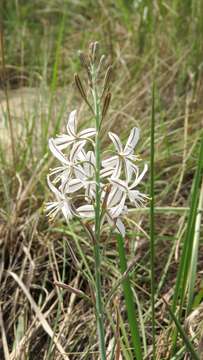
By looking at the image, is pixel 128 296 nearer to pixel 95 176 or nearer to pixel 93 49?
pixel 95 176

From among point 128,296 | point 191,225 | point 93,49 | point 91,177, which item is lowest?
point 128,296

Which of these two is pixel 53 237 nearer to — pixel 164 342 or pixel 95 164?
pixel 164 342

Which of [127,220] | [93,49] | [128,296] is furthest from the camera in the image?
[127,220]

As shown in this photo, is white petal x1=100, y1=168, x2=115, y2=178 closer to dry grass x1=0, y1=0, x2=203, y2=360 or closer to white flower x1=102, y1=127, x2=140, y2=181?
white flower x1=102, y1=127, x2=140, y2=181

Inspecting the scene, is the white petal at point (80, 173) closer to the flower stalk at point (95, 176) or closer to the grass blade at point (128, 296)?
the flower stalk at point (95, 176)

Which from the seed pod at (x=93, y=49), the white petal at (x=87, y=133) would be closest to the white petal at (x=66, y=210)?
the white petal at (x=87, y=133)

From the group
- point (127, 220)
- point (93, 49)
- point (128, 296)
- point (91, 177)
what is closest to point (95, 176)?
point (91, 177)

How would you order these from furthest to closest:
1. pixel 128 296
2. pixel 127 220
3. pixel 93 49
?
1. pixel 127 220
2. pixel 128 296
3. pixel 93 49

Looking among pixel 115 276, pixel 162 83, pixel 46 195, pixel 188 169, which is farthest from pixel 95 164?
pixel 162 83
